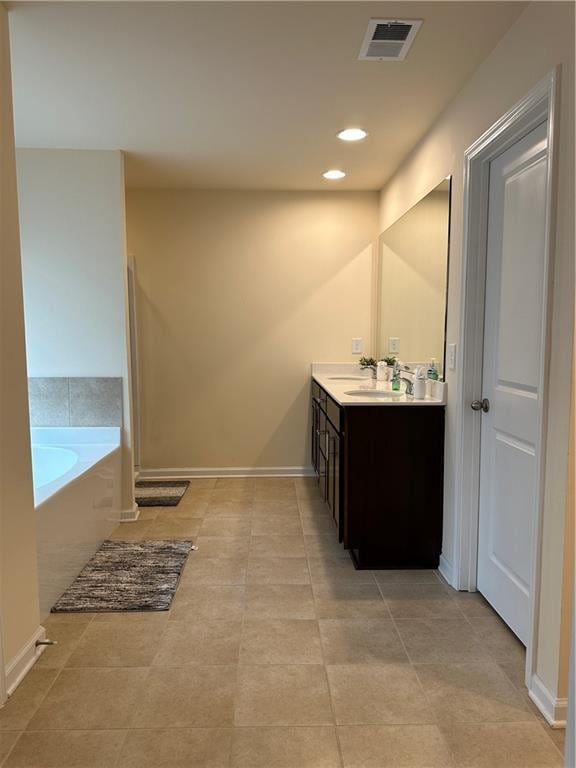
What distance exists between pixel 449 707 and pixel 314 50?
2.45 meters

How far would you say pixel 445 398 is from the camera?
275 centimetres

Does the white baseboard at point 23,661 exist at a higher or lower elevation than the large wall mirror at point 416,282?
lower

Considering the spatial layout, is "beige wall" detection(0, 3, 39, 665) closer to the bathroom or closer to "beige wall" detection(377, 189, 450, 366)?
the bathroom

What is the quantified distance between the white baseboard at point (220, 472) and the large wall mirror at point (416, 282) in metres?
1.24

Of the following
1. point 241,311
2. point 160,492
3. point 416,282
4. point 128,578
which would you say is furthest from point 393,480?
point 241,311

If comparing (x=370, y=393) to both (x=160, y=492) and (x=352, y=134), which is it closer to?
(x=352, y=134)

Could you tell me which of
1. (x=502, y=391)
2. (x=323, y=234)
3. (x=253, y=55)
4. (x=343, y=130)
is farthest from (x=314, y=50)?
(x=323, y=234)

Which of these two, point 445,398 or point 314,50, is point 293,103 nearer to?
point 314,50

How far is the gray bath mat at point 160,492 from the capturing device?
3953 mm

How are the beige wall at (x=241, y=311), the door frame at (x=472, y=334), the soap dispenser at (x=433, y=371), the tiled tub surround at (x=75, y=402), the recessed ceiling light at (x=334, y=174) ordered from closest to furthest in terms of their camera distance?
the door frame at (x=472, y=334), the soap dispenser at (x=433, y=371), the tiled tub surround at (x=75, y=402), the recessed ceiling light at (x=334, y=174), the beige wall at (x=241, y=311)

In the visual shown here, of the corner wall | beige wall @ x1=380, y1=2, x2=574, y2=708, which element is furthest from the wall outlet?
beige wall @ x1=380, y1=2, x2=574, y2=708

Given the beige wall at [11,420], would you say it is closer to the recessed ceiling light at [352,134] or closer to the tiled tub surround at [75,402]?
the tiled tub surround at [75,402]

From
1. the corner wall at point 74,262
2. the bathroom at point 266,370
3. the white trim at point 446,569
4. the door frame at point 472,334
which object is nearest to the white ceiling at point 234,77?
the bathroom at point 266,370

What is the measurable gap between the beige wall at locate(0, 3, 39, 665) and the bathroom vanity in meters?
1.50
